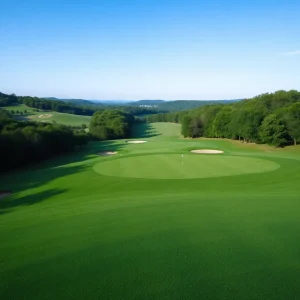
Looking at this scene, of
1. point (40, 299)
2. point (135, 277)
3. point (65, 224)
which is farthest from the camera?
point (65, 224)

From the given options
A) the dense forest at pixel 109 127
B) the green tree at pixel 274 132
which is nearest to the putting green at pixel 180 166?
the green tree at pixel 274 132

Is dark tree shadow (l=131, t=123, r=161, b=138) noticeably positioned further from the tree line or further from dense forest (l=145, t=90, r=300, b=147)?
the tree line

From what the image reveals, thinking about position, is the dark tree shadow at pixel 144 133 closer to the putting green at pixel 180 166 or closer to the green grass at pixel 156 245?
the putting green at pixel 180 166

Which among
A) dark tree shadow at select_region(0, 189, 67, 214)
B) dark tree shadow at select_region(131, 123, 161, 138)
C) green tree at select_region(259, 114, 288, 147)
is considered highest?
green tree at select_region(259, 114, 288, 147)

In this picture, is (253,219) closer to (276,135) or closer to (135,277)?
(135,277)

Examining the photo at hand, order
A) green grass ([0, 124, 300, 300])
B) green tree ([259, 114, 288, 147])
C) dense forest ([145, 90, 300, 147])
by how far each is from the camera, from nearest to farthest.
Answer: green grass ([0, 124, 300, 300]), green tree ([259, 114, 288, 147]), dense forest ([145, 90, 300, 147])

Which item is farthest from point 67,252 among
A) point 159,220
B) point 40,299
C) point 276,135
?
point 276,135

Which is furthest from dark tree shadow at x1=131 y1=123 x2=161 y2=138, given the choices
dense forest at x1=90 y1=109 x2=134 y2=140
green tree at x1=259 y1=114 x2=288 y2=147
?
green tree at x1=259 y1=114 x2=288 y2=147
